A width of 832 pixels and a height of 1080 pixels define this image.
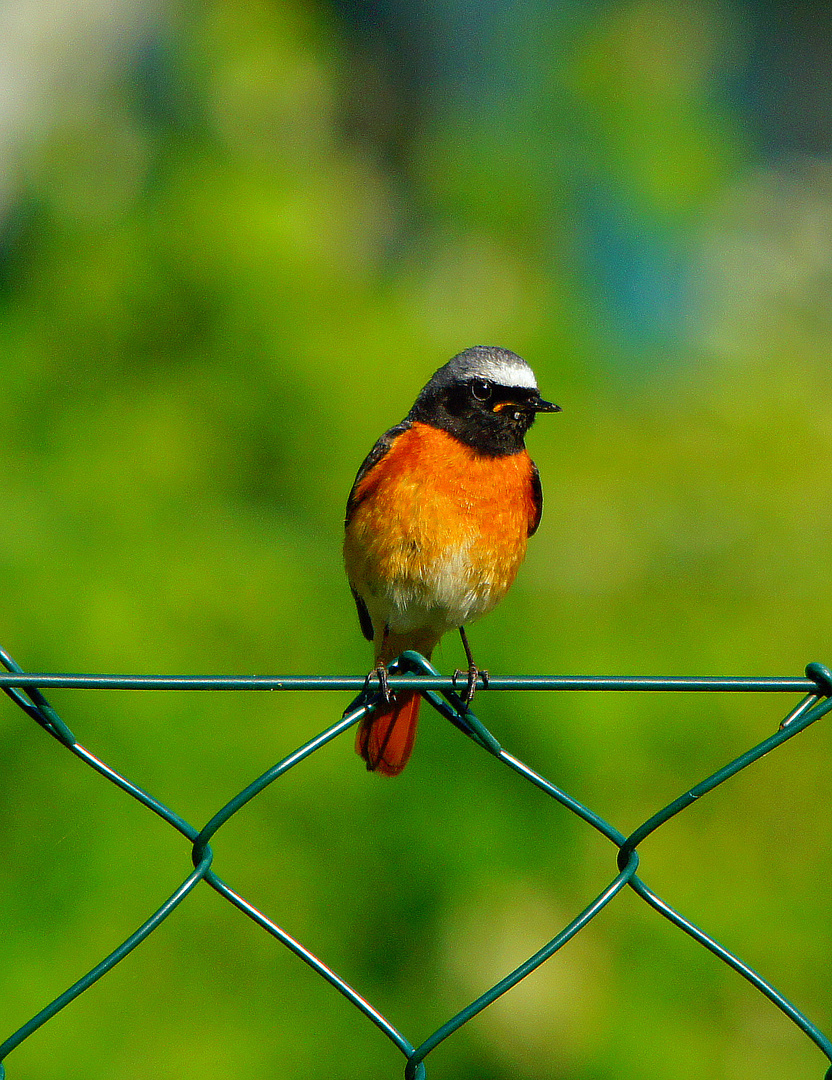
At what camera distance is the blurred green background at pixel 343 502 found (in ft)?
10.6

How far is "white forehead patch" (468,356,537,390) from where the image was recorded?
9.94ft

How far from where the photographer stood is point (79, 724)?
3377 millimetres

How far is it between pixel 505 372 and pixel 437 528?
510 mm

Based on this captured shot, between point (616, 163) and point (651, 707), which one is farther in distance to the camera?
point (616, 163)

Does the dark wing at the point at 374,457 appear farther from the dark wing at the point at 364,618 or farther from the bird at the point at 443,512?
the dark wing at the point at 364,618

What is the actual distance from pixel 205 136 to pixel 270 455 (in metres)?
1.57

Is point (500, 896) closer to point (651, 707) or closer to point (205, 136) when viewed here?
A: point (651, 707)

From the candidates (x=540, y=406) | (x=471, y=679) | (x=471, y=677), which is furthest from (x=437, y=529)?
(x=471, y=679)

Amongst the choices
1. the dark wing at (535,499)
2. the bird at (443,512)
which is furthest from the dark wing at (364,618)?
the dark wing at (535,499)

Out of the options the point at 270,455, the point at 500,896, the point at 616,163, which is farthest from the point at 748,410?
the point at 500,896

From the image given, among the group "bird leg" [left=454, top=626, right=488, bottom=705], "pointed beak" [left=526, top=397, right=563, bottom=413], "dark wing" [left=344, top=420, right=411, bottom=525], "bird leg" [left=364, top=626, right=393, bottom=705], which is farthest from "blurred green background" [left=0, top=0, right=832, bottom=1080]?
"pointed beak" [left=526, top=397, right=563, bottom=413]

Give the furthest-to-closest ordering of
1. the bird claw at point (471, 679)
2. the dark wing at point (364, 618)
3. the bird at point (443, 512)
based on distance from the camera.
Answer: the dark wing at point (364, 618) < the bird at point (443, 512) < the bird claw at point (471, 679)

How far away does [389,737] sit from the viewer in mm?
2666

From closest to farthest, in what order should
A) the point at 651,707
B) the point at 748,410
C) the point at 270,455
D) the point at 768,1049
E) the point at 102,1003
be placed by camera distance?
the point at 102,1003
the point at 768,1049
the point at 651,707
the point at 270,455
the point at 748,410
